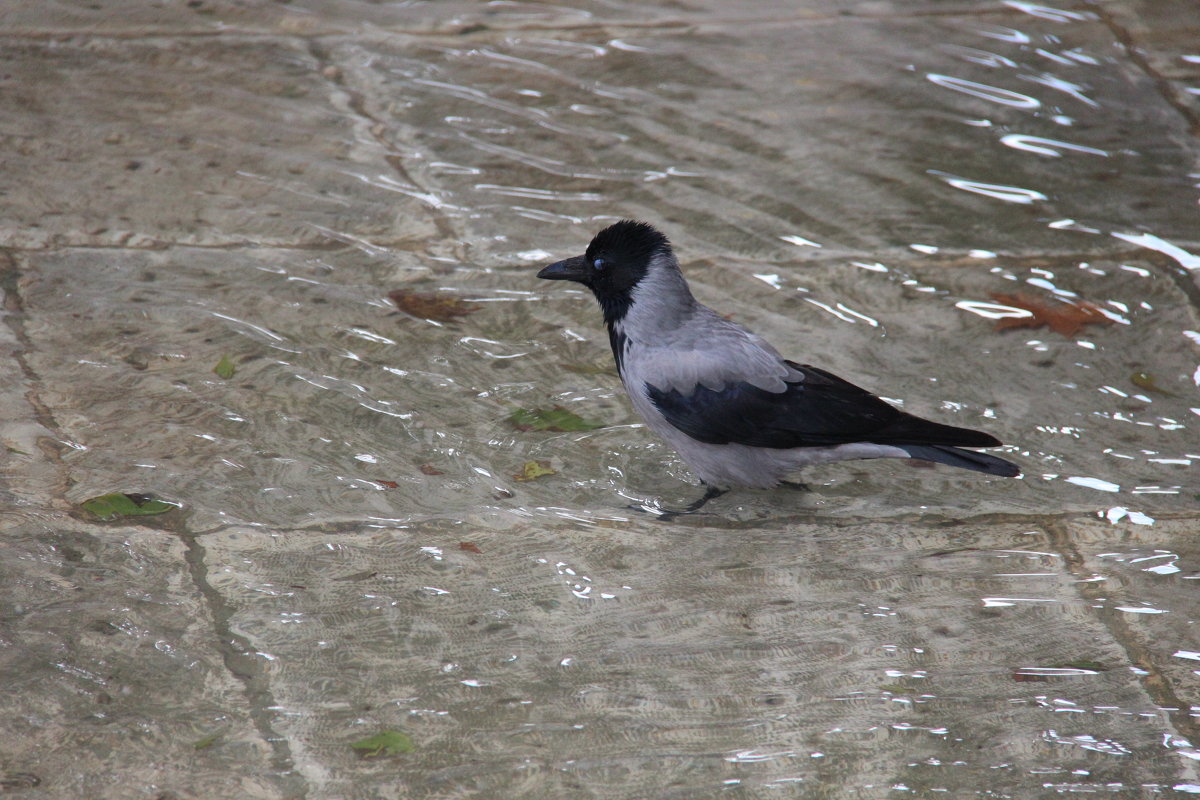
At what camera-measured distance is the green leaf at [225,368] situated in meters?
4.37

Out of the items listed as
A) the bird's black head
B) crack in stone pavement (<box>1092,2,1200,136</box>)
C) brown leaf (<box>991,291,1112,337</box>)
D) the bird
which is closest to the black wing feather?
the bird

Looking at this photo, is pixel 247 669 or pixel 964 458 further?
pixel 964 458

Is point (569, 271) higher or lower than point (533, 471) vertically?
higher

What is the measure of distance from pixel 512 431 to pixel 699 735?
1.58 metres

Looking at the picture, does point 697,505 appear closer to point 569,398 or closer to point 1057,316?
point 569,398

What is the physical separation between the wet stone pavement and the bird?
22 centimetres

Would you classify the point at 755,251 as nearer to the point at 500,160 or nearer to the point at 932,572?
the point at 500,160

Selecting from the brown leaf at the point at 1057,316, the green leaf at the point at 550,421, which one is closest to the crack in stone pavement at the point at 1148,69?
the brown leaf at the point at 1057,316

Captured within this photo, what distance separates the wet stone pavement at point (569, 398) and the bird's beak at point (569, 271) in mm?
460

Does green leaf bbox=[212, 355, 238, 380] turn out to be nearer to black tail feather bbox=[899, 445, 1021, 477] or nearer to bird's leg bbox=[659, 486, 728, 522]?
bird's leg bbox=[659, 486, 728, 522]

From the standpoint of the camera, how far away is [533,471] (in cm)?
406

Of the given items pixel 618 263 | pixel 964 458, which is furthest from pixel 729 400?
pixel 964 458

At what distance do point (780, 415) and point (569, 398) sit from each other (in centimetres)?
94

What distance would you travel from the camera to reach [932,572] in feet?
11.9
